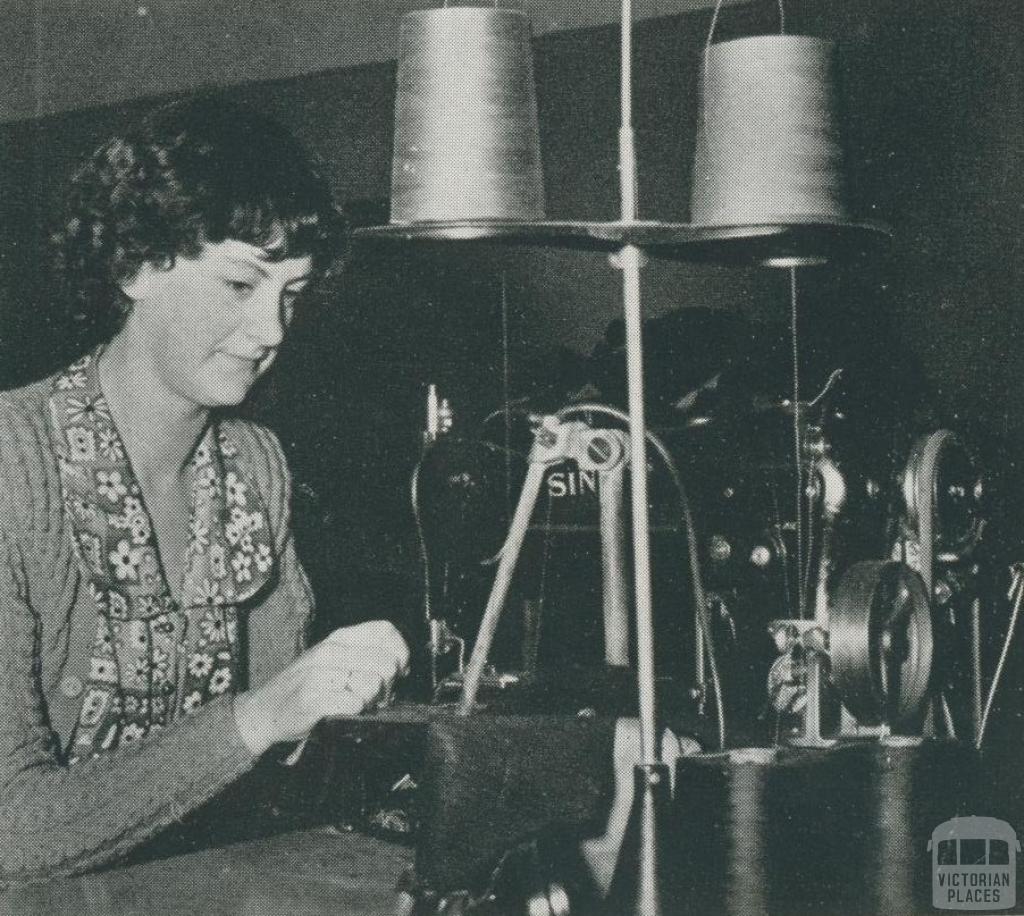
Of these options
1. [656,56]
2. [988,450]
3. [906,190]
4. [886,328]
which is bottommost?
[988,450]

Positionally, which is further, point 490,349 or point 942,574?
point 490,349

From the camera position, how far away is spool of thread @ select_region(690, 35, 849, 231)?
4.42 feet

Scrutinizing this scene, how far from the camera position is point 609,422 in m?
1.87

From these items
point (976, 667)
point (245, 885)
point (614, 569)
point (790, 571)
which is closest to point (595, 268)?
point (790, 571)

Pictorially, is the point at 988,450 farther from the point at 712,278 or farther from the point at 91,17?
the point at 91,17

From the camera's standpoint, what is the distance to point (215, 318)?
1562 mm

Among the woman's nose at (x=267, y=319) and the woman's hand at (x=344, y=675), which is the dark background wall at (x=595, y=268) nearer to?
the woman's nose at (x=267, y=319)

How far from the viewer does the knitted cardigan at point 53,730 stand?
4.08ft

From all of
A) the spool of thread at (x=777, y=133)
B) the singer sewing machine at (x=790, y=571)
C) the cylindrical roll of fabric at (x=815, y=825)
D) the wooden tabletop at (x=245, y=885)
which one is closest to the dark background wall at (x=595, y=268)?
the singer sewing machine at (x=790, y=571)

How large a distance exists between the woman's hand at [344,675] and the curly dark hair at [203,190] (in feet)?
1.75

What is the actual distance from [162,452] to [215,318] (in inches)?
6.6

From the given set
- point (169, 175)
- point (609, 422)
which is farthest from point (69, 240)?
point (609, 422)

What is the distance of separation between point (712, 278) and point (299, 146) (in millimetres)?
1100

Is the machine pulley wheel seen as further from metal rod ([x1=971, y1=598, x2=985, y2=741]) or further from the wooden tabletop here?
the wooden tabletop
